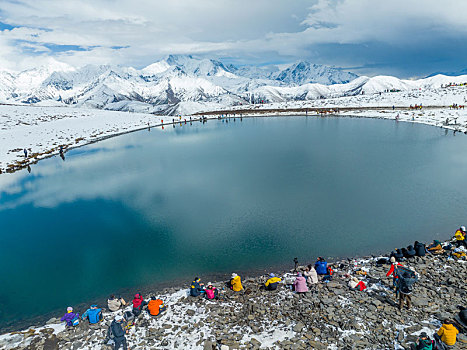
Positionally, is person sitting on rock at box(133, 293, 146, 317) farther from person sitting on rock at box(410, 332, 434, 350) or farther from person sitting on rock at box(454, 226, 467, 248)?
person sitting on rock at box(454, 226, 467, 248)

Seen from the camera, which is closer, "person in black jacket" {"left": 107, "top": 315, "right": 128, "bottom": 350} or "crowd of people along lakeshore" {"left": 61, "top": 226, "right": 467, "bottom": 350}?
"crowd of people along lakeshore" {"left": 61, "top": 226, "right": 467, "bottom": 350}

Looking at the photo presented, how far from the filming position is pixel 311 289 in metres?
13.9

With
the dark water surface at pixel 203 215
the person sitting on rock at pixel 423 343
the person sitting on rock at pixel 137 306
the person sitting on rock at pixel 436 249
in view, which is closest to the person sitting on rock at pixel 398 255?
the dark water surface at pixel 203 215

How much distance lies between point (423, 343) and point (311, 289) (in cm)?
513

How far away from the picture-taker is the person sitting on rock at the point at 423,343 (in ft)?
31.0

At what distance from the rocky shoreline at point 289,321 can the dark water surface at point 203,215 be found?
8.70 ft

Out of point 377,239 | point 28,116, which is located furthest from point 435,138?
point 28,116

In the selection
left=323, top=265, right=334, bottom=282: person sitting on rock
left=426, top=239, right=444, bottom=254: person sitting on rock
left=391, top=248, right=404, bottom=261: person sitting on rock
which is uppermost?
left=426, top=239, right=444, bottom=254: person sitting on rock

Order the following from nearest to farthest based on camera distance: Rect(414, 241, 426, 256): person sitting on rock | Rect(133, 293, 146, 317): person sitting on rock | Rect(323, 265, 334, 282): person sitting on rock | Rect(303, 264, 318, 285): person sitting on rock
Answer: Rect(133, 293, 146, 317): person sitting on rock
Rect(303, 264, 318, 285): person sitting on rock
Rect(323, 265, 334, 282): person sitting on rock
Rect(414, 241, 426, 256): person sitting on rock

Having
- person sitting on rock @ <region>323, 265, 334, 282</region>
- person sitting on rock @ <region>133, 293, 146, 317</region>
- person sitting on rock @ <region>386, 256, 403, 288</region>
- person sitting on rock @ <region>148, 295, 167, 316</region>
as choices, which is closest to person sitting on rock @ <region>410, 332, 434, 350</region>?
person sitting on rock @ <region>386, 256, 403, 288</region>

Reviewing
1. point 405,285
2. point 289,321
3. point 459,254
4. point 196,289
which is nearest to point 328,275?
point 405,285

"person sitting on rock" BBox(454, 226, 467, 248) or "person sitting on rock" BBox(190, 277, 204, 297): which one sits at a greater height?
"person sitting on rock" BBox(454, 226, 467, 248)

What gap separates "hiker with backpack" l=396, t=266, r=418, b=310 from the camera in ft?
38.1

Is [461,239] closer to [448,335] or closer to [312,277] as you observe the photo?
[448,335]
